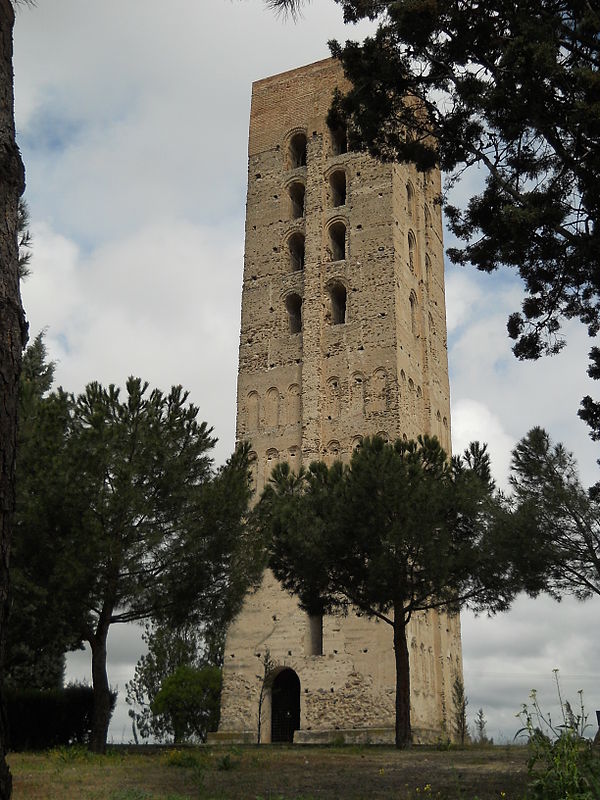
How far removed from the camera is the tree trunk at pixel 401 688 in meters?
14.0

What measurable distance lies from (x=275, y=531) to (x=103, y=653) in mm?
3463

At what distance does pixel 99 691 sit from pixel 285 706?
870cm

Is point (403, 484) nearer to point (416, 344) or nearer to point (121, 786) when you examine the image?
point (121, 786)

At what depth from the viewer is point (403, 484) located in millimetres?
14414

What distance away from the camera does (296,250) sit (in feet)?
85.1

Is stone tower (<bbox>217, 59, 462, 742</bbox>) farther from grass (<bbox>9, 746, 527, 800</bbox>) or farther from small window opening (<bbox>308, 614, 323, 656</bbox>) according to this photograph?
grass (<bbox>9, 746, 527, 800</bbox>)

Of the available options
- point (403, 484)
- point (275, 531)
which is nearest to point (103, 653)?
point (275, 531)

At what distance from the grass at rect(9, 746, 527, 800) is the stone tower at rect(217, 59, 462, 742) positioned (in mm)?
8223

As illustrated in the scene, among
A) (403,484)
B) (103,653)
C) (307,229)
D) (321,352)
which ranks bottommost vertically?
(103,653)

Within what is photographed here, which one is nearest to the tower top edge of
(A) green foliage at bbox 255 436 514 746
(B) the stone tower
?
(B) the stone tower

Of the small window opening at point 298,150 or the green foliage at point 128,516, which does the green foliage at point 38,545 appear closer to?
the green foliage at point 128,516

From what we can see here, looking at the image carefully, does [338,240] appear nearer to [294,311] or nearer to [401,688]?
[294,311]

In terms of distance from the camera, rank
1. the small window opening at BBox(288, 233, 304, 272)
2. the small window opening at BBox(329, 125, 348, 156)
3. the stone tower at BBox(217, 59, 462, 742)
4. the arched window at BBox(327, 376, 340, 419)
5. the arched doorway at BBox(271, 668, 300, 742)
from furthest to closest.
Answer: the small window opening at BBox(329, 125, 348, 156)
the small window opening at BBox(288, 233, 304, 272)
the arched window at BBox(327, 376, 340, 419)
the arched doorway at BBox(271, 668, 300, 742)
the stone tower at BBox(217, 59, 462, 742)

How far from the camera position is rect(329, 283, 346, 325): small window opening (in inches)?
958
